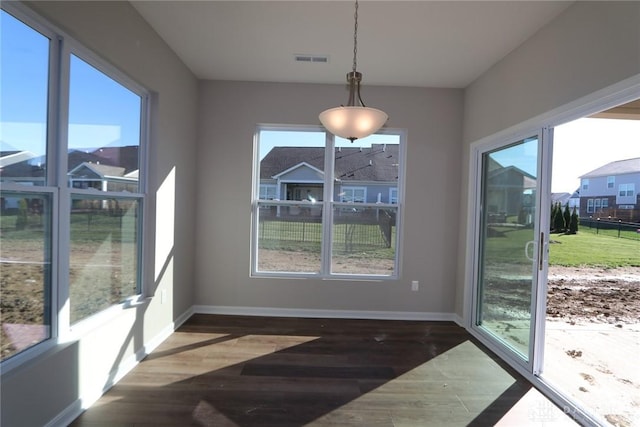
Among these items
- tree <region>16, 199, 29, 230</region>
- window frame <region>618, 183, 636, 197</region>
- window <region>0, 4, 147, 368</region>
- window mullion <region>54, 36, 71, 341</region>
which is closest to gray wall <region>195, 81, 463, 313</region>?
window <region>0, 4, 147, 368</region>

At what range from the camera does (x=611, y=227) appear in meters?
2.46

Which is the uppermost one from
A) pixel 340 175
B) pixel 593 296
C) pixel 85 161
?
pixel 340 175

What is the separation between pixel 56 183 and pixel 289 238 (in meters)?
2.45

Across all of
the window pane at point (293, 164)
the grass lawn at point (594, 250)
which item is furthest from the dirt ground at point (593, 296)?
the window pane at point (293, 164)

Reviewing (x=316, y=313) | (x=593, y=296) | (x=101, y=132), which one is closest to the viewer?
(x=101, y=132)

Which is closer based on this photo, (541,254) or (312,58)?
(541,254)

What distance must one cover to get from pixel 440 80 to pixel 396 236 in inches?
72.5

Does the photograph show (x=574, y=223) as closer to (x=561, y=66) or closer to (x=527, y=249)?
(x=527, y=249)

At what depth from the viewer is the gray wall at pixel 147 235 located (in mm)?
1772

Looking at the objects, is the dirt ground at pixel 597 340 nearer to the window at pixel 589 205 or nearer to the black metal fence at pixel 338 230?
the window at pixel 589 205

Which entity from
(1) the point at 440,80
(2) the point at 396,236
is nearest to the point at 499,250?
(2) the point at 396,236

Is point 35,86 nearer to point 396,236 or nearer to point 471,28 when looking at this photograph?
point 471,28

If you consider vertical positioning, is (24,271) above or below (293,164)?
below

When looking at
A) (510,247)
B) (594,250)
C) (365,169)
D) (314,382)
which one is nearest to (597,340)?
(594,250)
